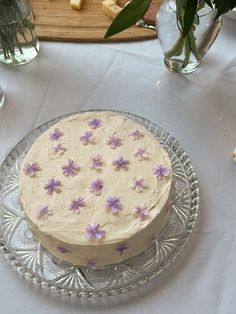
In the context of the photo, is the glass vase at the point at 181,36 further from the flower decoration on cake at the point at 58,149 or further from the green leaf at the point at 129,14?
the flower decoration on cake at the point at 58,149

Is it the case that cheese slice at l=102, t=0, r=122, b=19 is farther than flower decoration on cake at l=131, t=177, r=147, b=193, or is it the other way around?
cheese slice at l=102, t=0, r=122, b=19

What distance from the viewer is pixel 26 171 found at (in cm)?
73

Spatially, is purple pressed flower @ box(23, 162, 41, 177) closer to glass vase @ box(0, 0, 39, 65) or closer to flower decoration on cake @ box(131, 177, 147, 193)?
flower decoration on cake @ box(131, 177, 147, 193)

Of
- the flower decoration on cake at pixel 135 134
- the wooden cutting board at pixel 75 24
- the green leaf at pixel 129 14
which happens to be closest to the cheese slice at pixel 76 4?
the wooden cutting board at pixel 75 24

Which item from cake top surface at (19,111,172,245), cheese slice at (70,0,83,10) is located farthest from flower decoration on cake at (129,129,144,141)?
cheese slice at (70,0,83,10)

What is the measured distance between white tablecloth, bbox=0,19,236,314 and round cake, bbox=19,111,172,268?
2.8 inches

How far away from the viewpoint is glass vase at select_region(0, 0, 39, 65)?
2.84ft

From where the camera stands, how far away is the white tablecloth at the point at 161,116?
700 millimetres

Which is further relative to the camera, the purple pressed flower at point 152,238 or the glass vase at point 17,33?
the glass vase at point 17,33

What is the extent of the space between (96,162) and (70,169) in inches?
1.6

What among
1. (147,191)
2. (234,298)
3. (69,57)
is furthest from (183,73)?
(234,298)

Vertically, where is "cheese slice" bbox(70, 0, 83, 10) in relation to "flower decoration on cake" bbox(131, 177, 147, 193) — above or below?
above

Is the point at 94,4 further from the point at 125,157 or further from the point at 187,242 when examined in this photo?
the point at 187,242

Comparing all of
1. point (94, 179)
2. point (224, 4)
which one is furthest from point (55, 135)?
point (224, 4)
